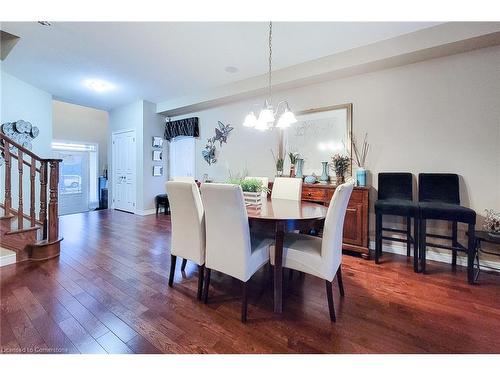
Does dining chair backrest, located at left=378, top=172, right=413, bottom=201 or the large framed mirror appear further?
the large framed mirror

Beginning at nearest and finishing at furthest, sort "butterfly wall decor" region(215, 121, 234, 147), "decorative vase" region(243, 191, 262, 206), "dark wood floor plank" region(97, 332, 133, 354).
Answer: "dark wood floor plank" region(97, 332, 133, 354) < "decorative vase" region(243, 191, 262, 206) < "butterfly wall decor" region(215, 121, 234, 147)

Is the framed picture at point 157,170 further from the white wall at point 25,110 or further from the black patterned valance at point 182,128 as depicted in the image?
the white wall at point 25,110

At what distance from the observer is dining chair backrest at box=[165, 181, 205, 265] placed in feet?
6.02

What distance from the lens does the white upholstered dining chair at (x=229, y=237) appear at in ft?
5.21

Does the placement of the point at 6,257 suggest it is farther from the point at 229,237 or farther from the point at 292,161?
the point at 292,161

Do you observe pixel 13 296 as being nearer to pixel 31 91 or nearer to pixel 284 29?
pixel 284 29

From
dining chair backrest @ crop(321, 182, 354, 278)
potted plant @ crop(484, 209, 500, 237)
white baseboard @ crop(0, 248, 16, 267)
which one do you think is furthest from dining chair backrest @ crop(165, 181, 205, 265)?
potted plant @ crop(484, 209, 500, 237)

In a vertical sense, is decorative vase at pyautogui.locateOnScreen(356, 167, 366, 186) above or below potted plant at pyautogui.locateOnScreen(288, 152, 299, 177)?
below

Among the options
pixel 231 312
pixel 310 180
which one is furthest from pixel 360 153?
pixel 231 312

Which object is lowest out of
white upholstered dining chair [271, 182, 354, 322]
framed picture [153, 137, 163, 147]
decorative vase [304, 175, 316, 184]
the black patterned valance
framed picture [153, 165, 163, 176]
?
white upholstered dining chair [271, 182, 354, 322]

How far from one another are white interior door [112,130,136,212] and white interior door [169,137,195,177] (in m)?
0.91

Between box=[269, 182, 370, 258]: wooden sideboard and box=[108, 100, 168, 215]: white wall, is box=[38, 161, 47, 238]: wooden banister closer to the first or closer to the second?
box=[108, 100, 168, 215]: white wall

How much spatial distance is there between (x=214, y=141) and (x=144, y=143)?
173 cm
